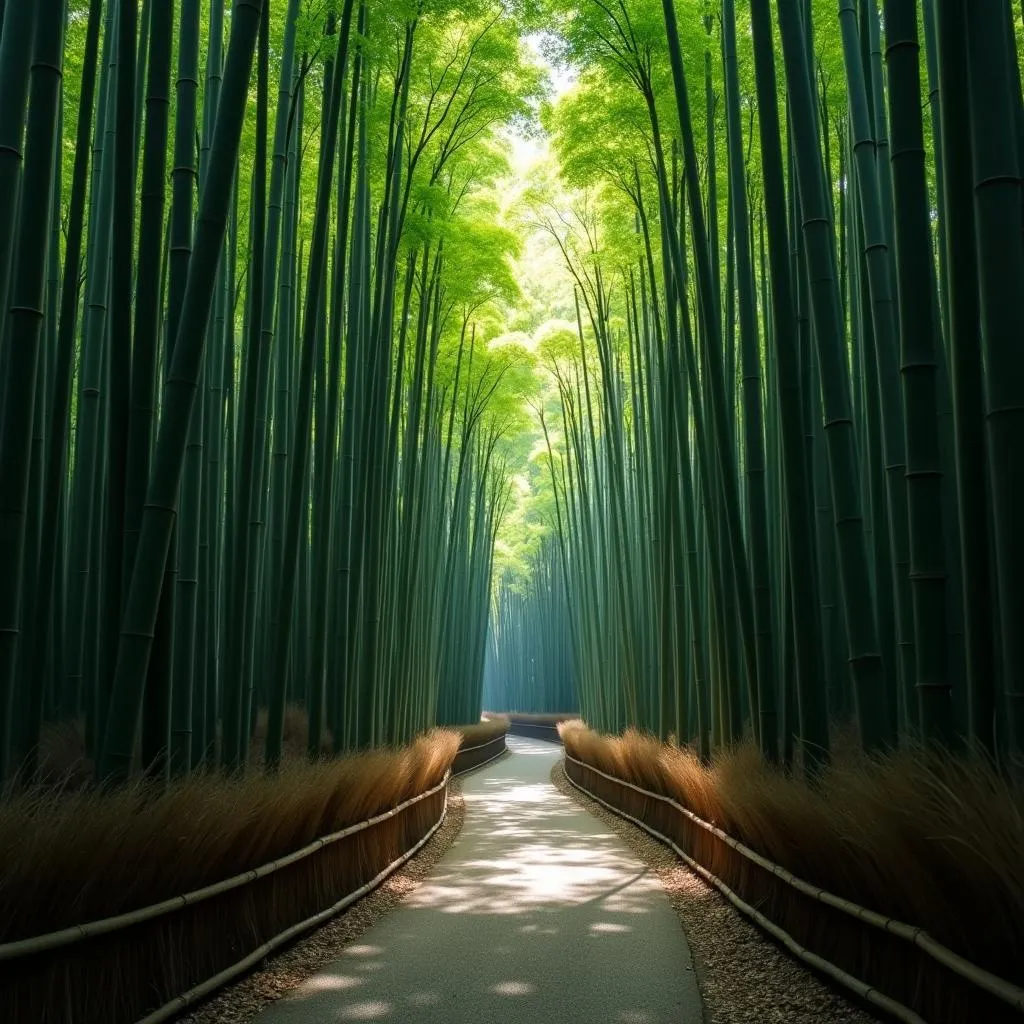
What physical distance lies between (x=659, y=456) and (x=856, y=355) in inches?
88.2

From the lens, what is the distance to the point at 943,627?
2.42 meters

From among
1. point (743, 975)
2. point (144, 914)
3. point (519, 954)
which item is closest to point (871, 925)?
point (743, 975)

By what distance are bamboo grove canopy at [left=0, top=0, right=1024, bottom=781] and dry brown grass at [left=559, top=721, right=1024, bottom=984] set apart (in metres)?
0.24

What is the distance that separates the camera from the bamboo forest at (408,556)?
2053 millimetres

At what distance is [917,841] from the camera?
1813mm

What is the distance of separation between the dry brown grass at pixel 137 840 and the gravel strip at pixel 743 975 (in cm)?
128

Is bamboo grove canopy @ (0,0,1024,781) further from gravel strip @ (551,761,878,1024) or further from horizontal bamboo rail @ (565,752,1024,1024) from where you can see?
gravel strip @ (551,761,878,1024)

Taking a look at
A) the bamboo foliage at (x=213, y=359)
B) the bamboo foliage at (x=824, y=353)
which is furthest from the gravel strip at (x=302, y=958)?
the bamboo foliage at (x=824, y=353)

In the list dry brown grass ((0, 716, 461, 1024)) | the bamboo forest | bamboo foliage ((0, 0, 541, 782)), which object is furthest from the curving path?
bamboo foliage ((0, 0, 541, 782))

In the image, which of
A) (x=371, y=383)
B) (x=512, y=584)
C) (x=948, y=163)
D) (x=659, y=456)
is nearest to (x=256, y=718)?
(x=371, y=383)

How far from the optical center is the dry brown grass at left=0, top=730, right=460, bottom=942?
1.76 meters

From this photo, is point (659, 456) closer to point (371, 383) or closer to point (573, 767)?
point (371, 383)

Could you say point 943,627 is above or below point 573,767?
above

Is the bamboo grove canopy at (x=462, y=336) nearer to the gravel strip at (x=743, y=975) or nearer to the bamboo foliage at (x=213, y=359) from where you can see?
the bamboo foliage at (x=213, y=359)
